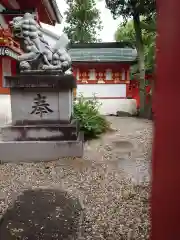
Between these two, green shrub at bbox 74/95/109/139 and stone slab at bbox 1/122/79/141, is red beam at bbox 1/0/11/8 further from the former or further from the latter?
stone slab at bbox 1/122/79/141

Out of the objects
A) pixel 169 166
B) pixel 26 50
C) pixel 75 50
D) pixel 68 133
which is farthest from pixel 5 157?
pixel 75 50

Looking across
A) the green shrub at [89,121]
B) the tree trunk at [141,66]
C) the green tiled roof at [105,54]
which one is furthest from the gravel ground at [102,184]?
the green tiled roof at [105,54]

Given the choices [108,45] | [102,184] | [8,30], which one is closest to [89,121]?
[102,184]

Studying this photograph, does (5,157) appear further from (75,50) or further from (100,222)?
(75,50)

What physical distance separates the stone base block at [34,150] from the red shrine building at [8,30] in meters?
3.95

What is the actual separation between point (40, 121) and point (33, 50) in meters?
1.37

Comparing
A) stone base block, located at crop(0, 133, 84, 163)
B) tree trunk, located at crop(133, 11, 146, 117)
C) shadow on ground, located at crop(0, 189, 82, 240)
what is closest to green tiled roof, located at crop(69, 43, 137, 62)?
tree trunk, located at crop(133, 11, 146, 117)

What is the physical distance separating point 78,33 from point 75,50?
1157 cm

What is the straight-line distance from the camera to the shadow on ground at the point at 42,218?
2.56 metres

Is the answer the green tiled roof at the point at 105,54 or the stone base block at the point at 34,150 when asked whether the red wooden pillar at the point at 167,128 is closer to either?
the stone base block at the point at 34,150

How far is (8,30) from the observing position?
9164 millimetres

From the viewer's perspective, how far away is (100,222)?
284cm

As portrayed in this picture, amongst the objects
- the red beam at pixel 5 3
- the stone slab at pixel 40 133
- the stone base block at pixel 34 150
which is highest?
the red beam at pixel 5 3

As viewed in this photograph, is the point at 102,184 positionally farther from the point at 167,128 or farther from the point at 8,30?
the point at 8,30
